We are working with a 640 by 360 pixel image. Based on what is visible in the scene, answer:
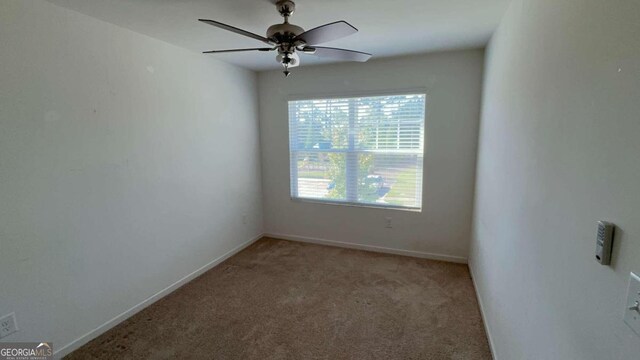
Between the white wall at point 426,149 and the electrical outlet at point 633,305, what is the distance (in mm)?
2663

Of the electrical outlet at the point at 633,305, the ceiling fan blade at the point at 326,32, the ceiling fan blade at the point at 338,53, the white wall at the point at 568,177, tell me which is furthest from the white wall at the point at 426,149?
the electrical outlet at the point at 633,305

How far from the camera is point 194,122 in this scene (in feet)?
9.85

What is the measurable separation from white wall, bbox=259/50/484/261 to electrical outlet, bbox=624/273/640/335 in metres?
2.66

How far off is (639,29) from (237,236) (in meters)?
3.74

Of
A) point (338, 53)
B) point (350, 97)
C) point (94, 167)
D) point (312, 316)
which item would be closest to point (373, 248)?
point (312, 316)

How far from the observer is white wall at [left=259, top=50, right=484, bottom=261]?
10.1ft

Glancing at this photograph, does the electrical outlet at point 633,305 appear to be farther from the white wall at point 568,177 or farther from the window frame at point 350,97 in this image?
the window frame at point 350,97

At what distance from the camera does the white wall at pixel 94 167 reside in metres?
1.73

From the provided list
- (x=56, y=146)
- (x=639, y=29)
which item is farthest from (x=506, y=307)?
(x=56, y=146)

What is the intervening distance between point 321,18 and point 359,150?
70.4 inches

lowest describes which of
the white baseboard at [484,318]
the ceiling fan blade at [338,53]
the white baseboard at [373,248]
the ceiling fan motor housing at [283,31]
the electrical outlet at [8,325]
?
the white baseboard at [484,318]

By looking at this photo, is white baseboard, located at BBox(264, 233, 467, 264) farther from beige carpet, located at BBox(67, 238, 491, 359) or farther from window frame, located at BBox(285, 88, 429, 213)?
window frame, located at BBox(285, 88, 429, 213)

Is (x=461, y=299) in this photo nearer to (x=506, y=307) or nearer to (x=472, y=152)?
(x=506, y=307)

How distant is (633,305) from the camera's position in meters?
0.66
